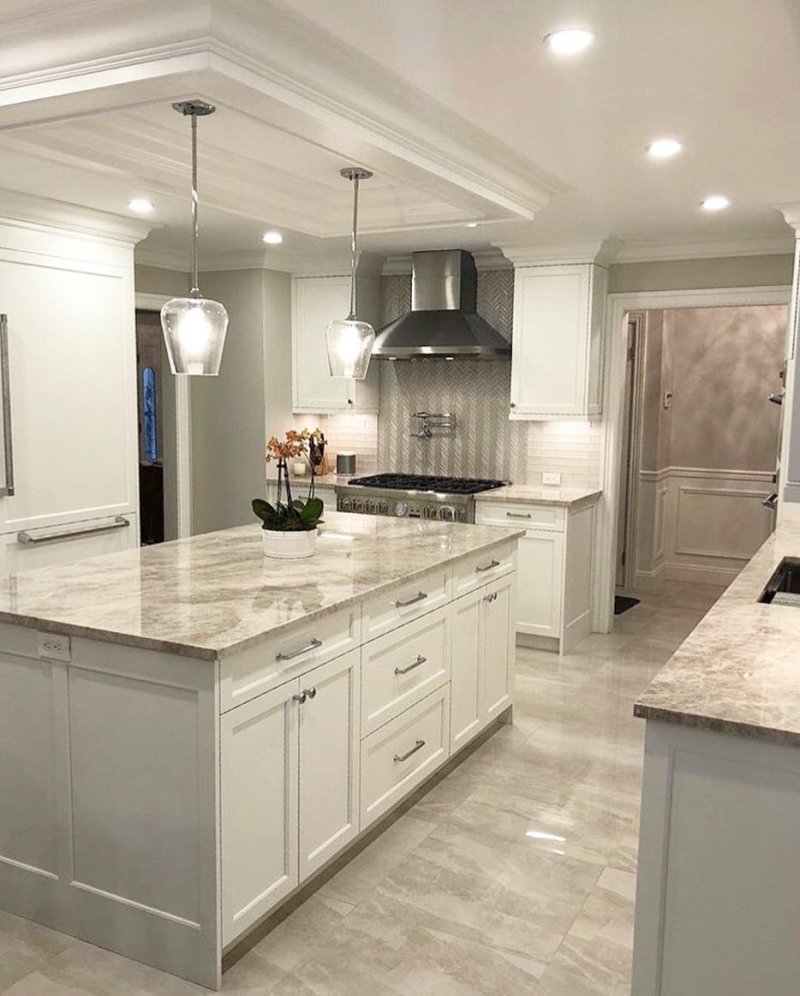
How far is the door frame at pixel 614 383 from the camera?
5.45m

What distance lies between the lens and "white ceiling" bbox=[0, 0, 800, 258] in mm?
2312

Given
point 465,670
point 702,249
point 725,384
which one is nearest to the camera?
point 465,670

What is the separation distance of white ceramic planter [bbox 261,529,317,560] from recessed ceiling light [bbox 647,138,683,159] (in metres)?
1.93

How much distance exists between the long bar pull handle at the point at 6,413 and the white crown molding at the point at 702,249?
11.8 feet

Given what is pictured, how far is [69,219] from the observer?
4.52m

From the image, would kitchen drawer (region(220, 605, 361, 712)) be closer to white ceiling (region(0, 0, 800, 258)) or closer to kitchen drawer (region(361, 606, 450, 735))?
kitchen drawer (region(361, 606, 450, 735))

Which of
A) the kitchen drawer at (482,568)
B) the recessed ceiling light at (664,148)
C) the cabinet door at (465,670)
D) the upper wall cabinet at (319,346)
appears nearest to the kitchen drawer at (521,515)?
the kitchen drawer at (482,568)

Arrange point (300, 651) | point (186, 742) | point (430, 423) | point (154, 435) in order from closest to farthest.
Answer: point (186, 742) → point (300, 651) → point (430, 423) → point (154, 435)

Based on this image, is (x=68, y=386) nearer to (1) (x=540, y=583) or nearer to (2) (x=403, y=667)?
(2) (x=403, y=667)

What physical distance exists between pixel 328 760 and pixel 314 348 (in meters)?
4.11

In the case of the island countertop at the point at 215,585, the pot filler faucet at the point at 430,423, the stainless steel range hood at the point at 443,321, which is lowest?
the island countertop at the point at 215,585

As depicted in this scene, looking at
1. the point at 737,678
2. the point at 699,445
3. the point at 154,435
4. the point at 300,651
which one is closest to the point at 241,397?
the point at 154,435

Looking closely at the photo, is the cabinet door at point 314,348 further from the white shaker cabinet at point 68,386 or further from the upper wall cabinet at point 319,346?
the white shaker cabinet at point 68,386

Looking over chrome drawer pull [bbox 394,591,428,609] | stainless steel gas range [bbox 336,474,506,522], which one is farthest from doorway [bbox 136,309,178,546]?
chrome drawer pull [bbox 394,591,428,609]
